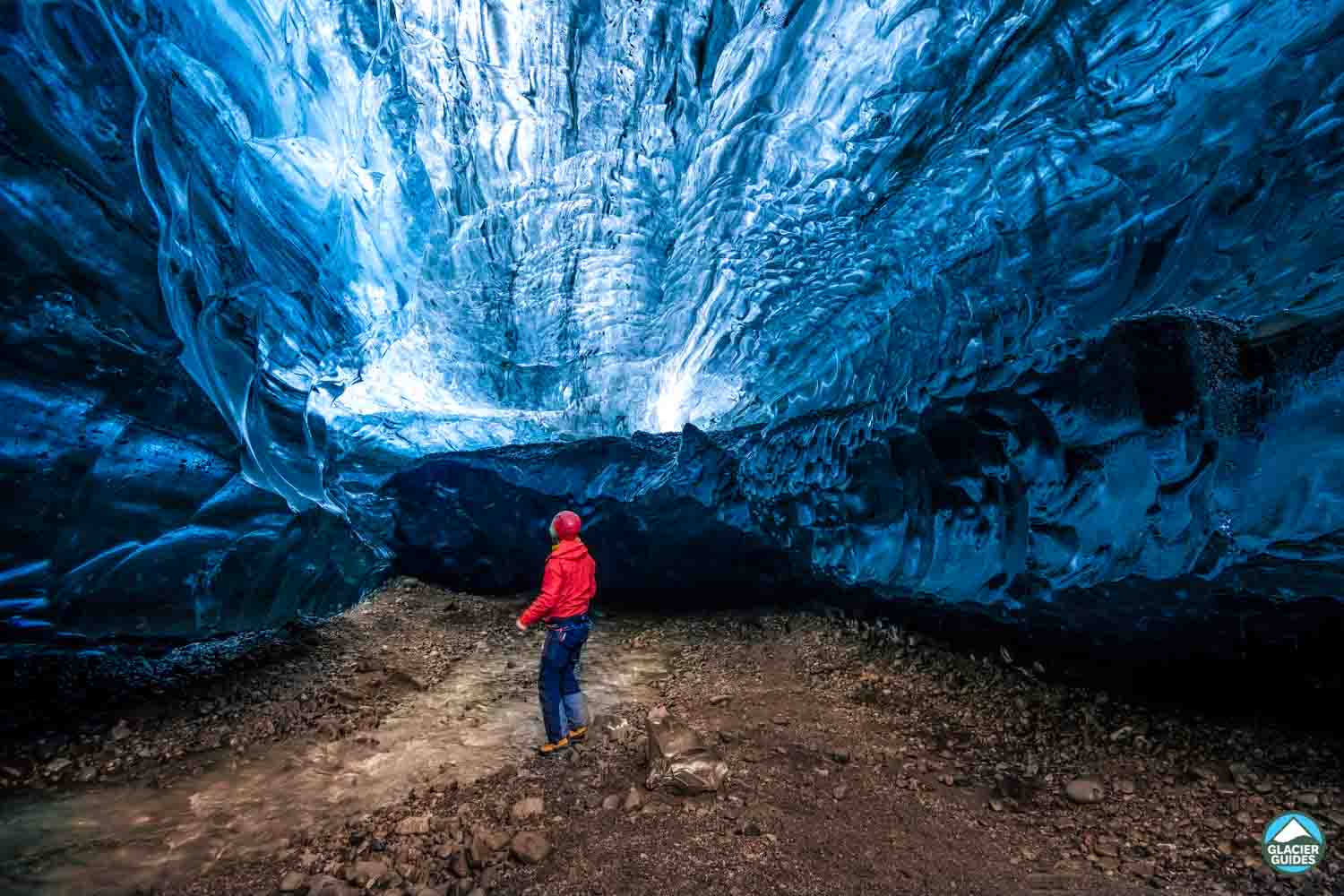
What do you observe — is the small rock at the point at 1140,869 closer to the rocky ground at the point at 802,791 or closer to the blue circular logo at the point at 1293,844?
the rocky ground at the point at 802,791

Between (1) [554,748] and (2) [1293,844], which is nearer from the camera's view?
(2) [1293,844]

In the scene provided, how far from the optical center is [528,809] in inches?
115

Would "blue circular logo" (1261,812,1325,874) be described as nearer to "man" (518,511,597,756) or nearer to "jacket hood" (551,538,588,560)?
"man" (518,511,597,756)

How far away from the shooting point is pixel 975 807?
286cm

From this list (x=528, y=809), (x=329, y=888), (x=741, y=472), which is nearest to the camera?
(x=329, y=888)

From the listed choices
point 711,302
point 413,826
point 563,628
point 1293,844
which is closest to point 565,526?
point 563,628

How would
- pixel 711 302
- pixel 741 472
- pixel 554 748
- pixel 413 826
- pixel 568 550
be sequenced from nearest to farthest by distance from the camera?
pixel 413 826 < pixel 554 748 < pixel 568 550 < pixel 741 472 < pixel 711 302

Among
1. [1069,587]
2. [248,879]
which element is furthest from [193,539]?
[1069,587]

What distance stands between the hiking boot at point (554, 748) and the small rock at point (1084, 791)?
268cm

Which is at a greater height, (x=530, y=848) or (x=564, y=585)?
(x=564, y=585)

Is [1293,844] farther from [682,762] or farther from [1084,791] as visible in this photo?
[682,762]

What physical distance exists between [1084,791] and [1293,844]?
70 cm

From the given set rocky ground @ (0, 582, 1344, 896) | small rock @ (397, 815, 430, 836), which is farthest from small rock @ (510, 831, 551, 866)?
small rock @ (397, 815, 430, 836)

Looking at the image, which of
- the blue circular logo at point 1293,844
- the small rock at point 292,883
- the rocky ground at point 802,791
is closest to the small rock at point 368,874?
the rocky ground at point 802,791
